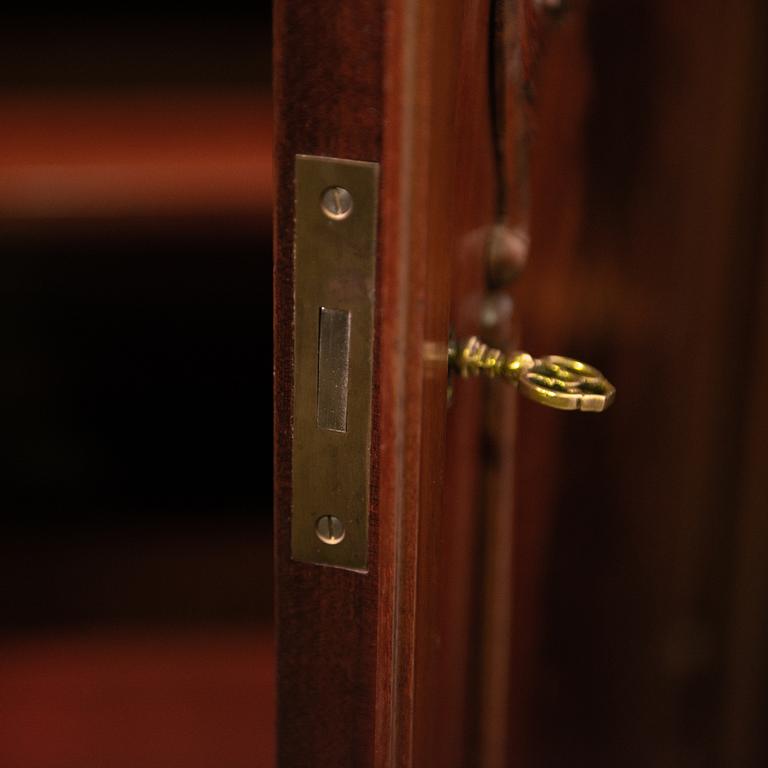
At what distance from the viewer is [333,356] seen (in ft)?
1.07

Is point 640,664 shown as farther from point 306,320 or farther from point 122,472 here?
point 306,320

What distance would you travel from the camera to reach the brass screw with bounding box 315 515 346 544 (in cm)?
34

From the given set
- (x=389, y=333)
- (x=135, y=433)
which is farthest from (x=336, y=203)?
(x=135, y=433)

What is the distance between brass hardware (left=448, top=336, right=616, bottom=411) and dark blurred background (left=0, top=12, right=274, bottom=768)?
11.6 inches

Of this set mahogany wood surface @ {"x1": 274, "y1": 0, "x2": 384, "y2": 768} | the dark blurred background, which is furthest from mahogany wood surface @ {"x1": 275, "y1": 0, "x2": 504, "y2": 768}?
the dark blurred background

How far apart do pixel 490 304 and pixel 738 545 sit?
1.08 ft

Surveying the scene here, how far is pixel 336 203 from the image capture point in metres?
0.31

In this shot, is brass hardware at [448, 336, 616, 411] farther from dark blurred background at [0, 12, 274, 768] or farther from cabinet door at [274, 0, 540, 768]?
dark blurred background at [0, 12, 274, 768]

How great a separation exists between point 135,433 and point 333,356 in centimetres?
48

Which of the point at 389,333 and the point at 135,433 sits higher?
the point at 389,333

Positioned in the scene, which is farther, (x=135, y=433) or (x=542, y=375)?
(x=135, y=433)

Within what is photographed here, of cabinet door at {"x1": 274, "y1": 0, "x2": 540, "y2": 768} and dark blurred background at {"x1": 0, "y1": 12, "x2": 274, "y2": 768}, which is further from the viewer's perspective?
dark blurred background at {"x1": 0, "y1": 12, "x2": 274, "y2": 768}

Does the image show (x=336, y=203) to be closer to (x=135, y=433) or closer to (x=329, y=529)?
(x=329, y=529)

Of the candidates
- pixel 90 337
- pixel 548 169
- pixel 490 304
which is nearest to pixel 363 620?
pixel 490 304
